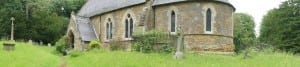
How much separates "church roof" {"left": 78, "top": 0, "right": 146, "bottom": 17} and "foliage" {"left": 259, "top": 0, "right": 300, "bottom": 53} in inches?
811

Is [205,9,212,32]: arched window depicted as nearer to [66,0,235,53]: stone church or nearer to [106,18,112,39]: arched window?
[66,0,235,53]: stone church

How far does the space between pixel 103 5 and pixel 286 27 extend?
2293 cm

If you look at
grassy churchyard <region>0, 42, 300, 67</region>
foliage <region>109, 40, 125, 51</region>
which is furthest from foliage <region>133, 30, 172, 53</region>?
foliage <region>109, 40, 125, 51</region>

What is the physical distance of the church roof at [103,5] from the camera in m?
39.2

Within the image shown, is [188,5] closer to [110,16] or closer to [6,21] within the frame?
[110,16]

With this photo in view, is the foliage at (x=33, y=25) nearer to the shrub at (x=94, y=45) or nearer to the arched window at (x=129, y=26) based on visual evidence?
the shrub at (x=94, y=45)

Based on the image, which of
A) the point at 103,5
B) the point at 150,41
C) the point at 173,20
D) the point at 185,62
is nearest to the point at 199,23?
the point at 173,20

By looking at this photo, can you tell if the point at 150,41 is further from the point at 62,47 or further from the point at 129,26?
the point at 62,47

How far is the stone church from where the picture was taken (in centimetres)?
3375

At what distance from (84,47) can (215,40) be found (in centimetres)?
1279

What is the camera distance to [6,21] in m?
56.2

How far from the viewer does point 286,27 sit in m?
54.5

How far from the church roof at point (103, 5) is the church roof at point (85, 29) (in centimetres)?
103

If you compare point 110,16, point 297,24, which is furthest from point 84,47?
point 297,24
